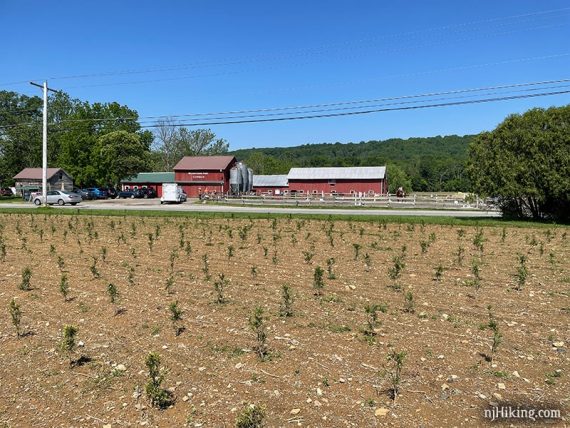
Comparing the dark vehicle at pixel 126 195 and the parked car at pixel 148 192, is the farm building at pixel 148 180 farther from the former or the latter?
the dark vehicle at pixel 126 195

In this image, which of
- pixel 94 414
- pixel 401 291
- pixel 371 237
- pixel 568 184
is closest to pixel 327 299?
pixel 401 291

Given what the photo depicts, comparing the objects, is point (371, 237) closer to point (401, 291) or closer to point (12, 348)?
point (401, 291)

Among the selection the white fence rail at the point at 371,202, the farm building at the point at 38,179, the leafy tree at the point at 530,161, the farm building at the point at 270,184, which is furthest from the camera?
the farm building at the point at 270,184

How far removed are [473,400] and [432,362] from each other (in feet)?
2.61

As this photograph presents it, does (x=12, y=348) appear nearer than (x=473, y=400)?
No

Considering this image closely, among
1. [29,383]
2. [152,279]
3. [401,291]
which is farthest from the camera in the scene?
[152,279]

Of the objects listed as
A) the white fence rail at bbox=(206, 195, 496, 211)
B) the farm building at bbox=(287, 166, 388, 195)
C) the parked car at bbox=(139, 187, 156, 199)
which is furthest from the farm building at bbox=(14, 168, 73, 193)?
the white fence rail at bbox=(206, 195, 496, 211)

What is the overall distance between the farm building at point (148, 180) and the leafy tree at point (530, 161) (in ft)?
190

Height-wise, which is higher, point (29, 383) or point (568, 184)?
point (568, 184)

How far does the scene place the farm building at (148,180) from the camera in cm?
7469

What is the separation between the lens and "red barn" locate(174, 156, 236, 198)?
68.6 m

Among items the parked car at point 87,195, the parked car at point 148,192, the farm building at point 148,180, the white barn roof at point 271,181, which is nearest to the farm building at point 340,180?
the white barn roof at point 271,181

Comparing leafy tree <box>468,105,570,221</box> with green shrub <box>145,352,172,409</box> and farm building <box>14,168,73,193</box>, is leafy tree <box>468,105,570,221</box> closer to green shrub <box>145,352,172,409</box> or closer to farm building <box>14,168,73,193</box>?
green shrub <box>145,352,172,409</box>

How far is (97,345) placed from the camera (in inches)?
233
